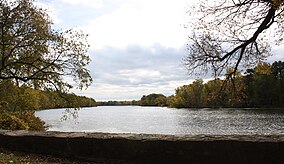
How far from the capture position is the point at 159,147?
6578 millimetres

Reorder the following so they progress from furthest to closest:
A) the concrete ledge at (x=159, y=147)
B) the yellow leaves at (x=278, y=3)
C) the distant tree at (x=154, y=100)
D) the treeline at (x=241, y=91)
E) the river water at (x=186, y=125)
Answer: the distant tree at (x=154, y=100) → the river water at (x=186, y=125) → the treeline at (x=241, y=91) → the yellow leaves at (x=278, y=3) → the concrete ledge at (x=159, y=147)

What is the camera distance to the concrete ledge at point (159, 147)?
579 cm

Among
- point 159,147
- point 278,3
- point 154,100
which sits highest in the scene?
point 154,100

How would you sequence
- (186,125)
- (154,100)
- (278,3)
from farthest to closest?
1. (154,100)
2. (186,125)
3. (278,3)

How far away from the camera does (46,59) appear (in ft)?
48.3

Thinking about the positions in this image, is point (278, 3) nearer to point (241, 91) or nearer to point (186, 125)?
point (241, 91)

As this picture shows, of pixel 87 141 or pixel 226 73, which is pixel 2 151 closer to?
pixel 87 141

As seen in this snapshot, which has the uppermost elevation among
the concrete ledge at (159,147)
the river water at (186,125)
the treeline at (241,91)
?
the treeline at (241,91)

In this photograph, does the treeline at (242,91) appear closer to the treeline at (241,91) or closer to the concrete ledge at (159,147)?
the treeline at (241,91)

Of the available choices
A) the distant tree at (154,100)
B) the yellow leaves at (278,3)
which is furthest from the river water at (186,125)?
the distant tree at (154,100)

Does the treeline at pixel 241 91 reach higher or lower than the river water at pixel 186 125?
higher

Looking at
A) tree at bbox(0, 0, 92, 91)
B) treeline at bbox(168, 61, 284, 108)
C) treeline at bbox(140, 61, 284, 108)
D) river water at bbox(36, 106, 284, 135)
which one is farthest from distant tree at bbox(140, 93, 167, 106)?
tree at bbox(0, 0, 92, 91)

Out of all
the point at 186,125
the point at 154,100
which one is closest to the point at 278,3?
the point at 186,125

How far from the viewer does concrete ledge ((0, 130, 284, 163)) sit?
19.0 ft
